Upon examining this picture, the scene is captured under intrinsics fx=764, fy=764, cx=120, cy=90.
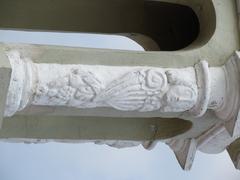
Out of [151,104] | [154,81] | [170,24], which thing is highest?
[170,24]

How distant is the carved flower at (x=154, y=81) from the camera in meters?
4.00

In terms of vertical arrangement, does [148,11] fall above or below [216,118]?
above

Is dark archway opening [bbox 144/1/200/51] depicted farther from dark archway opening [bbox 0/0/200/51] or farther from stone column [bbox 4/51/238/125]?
stone column [bbox 4/51/238/125]

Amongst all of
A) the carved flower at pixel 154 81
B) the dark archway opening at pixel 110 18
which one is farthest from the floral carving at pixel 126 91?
the dark archway opening at pixel 110 18

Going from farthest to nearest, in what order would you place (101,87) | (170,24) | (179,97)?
(170,24), (179,97), (101,87)

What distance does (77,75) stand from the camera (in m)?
3.87

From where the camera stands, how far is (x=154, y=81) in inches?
157

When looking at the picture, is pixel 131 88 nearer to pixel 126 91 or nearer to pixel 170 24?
pixel 126 91

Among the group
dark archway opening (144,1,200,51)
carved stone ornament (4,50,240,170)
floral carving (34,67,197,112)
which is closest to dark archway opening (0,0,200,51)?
dark archway opening (144,1,200,51)

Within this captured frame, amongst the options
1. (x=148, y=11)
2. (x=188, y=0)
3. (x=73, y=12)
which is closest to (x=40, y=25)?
(x=73, y=12)

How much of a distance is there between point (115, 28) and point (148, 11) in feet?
0.82

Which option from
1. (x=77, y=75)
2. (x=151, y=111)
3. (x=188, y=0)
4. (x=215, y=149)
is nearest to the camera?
(x=77, y=75)

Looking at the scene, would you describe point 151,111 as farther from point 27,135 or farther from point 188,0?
point 27,135

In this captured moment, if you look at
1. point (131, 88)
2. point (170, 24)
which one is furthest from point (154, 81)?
point (170, 24)
